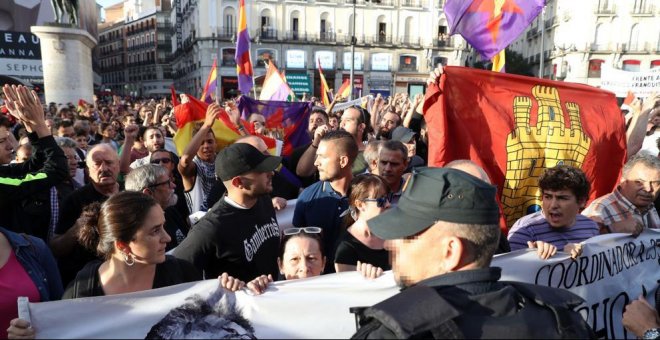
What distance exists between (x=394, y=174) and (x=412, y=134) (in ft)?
5.40

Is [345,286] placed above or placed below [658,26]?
below

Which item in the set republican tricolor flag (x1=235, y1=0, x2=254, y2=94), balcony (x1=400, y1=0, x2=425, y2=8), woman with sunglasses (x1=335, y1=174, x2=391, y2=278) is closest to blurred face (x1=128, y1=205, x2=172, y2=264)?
woman with sunglasses (x1=335, y1=174, x2=391, y2=278)

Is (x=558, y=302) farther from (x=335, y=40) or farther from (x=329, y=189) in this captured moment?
(x=335, y=40)

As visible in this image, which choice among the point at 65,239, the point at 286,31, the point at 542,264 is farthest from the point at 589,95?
the point at 286,31

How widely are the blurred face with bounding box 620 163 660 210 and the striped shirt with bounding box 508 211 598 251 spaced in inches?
22.5

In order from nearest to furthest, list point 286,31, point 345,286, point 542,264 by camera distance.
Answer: point 345,286 → point 542,264 → point 286,31

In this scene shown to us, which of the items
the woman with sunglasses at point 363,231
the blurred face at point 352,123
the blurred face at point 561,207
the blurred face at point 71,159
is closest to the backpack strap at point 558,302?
the woman with sunglasses at point 363,231

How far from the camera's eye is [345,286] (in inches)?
89.8

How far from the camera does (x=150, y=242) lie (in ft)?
7.73

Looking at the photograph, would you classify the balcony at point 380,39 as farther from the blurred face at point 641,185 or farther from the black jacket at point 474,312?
the black jacket at point 474,312

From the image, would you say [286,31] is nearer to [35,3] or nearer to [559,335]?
[35,3]

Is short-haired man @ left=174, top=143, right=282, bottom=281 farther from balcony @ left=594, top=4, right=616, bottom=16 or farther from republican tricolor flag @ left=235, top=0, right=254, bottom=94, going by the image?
balcony @ left=594, top=4, right=616, bottom=16

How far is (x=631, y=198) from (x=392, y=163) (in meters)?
1.76

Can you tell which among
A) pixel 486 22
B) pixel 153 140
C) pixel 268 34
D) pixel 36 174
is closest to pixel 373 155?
pixel 486 22
